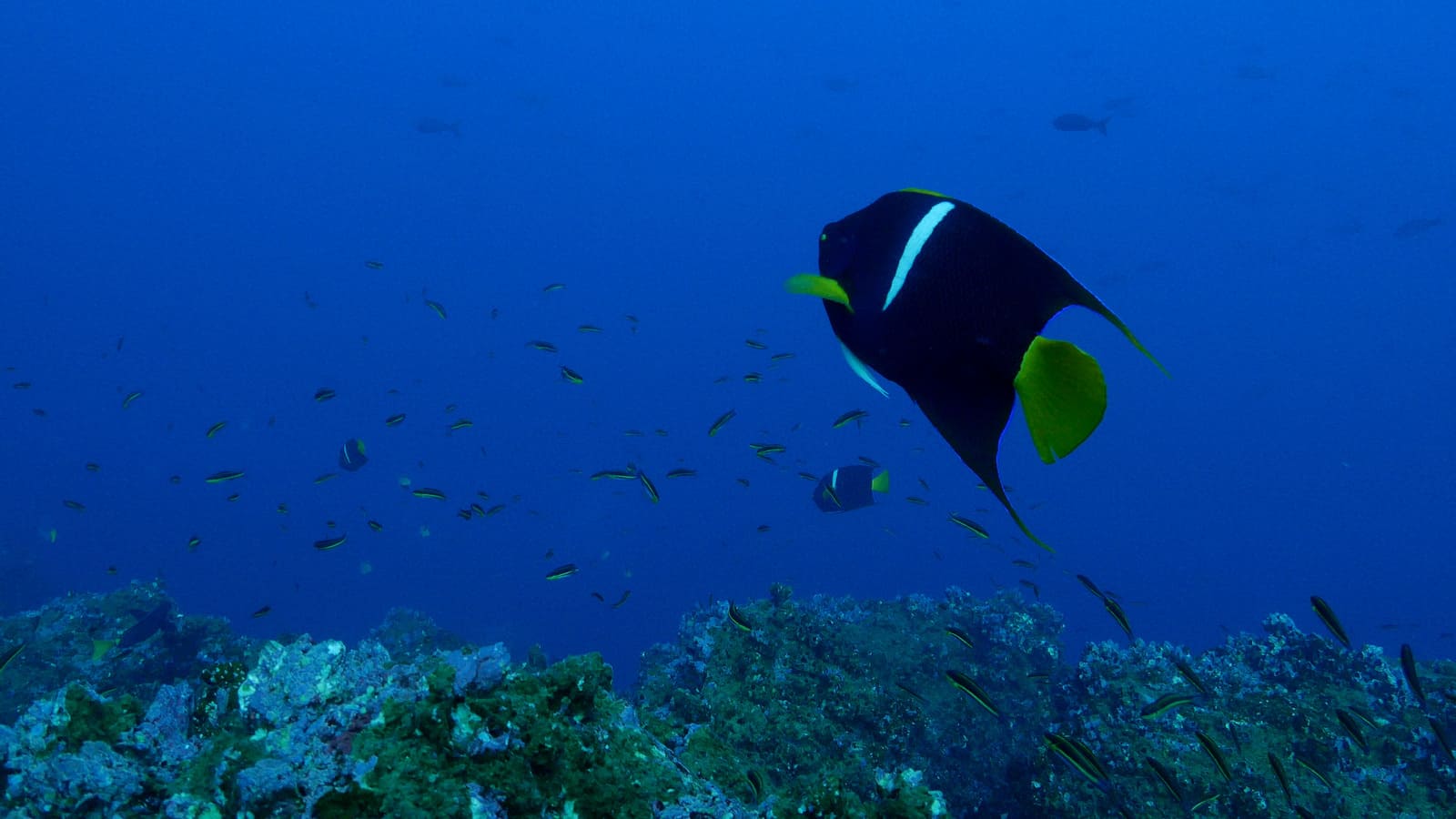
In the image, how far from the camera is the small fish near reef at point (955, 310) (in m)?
1.11

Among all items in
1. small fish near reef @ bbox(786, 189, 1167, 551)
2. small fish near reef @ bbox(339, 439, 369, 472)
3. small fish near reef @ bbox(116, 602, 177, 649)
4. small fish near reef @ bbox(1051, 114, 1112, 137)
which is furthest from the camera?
small fish near reef @ bbox(1051, 114, 1112, 137)

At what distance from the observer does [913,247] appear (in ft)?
3.98

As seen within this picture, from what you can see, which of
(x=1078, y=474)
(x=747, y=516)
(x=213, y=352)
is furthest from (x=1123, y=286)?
(x=213, y=352)

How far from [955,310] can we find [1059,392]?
24 centimetres

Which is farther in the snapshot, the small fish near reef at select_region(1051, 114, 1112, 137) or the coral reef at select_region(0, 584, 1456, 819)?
the small fish near reef at select_region(1051, 114, 1112, 137)

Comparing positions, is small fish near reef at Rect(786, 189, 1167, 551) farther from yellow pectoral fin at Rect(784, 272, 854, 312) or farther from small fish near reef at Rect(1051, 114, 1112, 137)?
small fish near reef at Rect(1051, 114, 1112, 137)

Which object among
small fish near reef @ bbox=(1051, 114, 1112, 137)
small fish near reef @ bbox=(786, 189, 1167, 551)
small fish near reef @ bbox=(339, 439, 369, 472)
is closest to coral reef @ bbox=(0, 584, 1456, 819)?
small fish near reef @ bbox=(786, 189, 1167, 551)

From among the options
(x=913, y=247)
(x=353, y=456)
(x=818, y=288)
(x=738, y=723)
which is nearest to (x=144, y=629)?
(x=353, y=456)

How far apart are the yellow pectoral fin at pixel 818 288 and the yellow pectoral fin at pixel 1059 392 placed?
12.4 inches

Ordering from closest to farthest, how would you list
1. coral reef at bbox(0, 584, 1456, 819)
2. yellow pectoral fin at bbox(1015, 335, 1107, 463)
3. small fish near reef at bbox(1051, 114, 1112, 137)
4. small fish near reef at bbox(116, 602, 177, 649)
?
yellow pectoral fin at bbox(1015, 335, 1107, 463) < coral reef at bbox(0, 584, 1456, 819) < small fish near reef at bbox(116, 602, 177, 649) < small fish near reef at bbox(1051, 114, 1112, 137)

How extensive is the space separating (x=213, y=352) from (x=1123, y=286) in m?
134

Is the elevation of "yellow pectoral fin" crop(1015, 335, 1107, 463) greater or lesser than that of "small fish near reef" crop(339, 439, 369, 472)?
greater

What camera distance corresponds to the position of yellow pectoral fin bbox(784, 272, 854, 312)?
1.15 metres

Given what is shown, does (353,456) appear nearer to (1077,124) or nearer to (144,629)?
(144,629)
